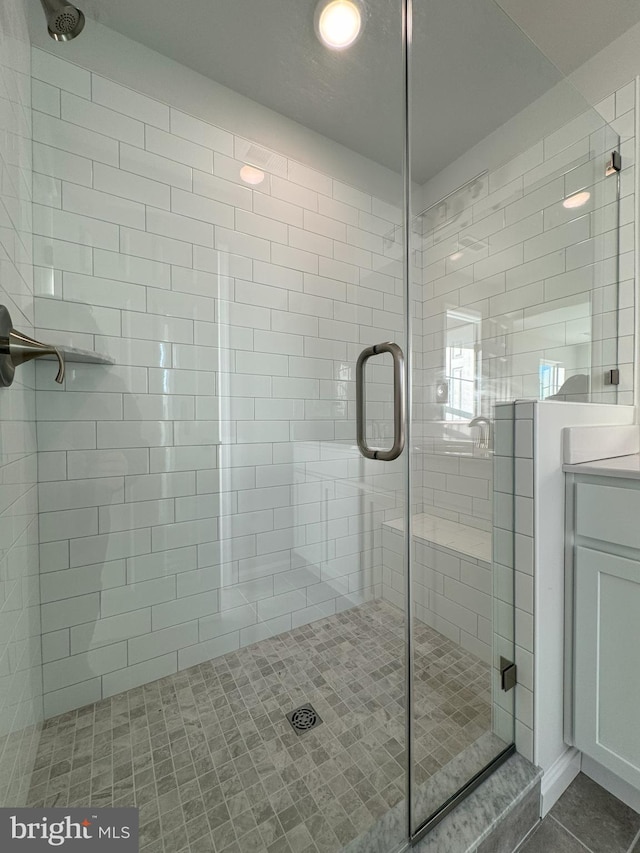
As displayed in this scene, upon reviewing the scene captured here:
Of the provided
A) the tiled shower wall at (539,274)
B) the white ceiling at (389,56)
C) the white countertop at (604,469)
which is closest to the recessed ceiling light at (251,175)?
the white ceiling at (389,56)

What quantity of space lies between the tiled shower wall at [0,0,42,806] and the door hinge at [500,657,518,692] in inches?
46.9

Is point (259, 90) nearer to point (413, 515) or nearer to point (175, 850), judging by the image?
point (413, 515)

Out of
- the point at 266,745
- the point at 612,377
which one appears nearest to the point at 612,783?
the point at 266,745

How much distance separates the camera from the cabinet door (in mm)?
855

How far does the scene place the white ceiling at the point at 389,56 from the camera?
1.14 meters

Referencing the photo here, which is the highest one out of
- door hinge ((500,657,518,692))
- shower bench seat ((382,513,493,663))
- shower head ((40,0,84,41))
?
shower head ((40,0,84,41))

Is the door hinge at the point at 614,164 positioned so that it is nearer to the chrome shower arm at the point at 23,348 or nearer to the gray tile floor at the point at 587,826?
the chrome shower arm at the point at 23,348

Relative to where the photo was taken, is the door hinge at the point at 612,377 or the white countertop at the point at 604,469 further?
the door hinge at the point at 612,377

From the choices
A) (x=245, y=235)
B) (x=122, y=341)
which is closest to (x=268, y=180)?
(x=245, y=235)

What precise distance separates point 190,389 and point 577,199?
1785 millimetres

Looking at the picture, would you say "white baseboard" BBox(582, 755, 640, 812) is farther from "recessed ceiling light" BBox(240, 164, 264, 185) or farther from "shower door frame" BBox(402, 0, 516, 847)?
"recessed ceiling light" BBox(240, 164, 264, 185)

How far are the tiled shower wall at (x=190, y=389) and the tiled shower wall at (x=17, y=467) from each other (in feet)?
0.33

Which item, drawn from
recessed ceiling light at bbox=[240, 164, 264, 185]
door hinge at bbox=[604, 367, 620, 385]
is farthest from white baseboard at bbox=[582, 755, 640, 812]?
recessed ceiling light at bbox=[240, 164, 264, 185]

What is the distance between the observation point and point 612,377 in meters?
1.40
